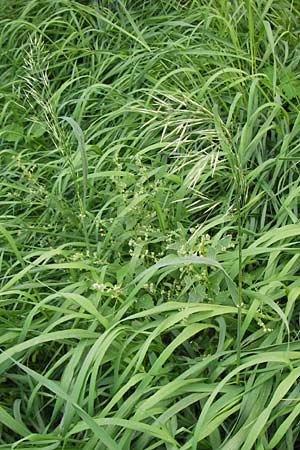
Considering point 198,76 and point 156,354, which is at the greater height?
point 198,76

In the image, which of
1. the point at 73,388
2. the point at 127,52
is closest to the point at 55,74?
the point at 127,52

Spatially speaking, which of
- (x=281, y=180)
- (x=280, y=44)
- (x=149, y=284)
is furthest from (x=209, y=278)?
(x=280, y=44)

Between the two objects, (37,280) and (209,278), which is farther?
(37,280)

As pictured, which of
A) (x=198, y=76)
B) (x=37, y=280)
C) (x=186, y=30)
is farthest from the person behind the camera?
(x=186, y=30)

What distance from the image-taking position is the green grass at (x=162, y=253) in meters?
1.58

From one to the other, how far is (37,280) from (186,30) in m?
1.42

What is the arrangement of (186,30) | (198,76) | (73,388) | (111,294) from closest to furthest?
(73,388)
(111,294)
(198,76)
(186,30)

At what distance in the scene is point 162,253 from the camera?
191cm

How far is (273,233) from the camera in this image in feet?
6.23

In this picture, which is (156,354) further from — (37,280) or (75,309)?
(37,280)

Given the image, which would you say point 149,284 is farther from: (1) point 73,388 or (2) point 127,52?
(2) point 127,52

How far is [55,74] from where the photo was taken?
10.6ft

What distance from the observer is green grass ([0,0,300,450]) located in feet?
5.17

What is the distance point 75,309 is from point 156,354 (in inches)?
9.7
